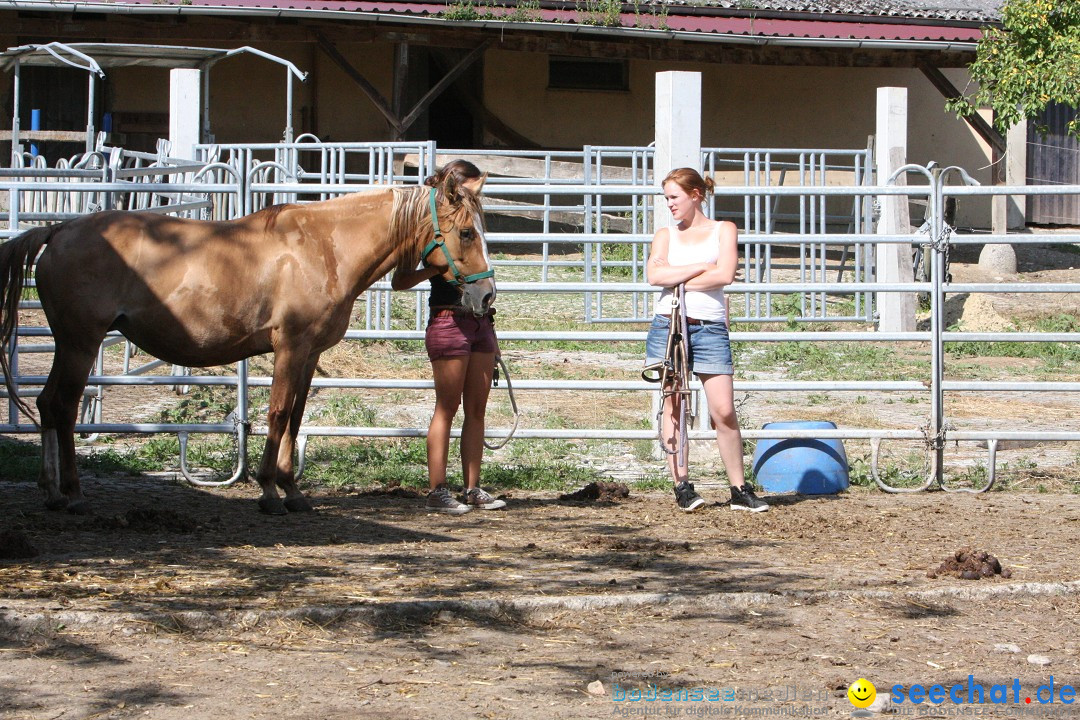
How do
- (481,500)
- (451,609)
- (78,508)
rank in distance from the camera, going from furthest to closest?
(481,500)
(78,508)
(451,609)

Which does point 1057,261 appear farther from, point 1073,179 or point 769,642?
point 769,642

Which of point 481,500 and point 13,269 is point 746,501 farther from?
point 13,269

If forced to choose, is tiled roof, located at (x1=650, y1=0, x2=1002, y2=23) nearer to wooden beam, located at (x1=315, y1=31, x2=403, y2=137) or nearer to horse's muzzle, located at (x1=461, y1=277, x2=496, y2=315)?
wooden beam, located at (x1=315, y1=31, x2=403, y2=137)

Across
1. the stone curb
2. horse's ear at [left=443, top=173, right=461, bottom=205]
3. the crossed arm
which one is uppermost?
horse's ear at [left=443, top=173, right=461, bottom=205]

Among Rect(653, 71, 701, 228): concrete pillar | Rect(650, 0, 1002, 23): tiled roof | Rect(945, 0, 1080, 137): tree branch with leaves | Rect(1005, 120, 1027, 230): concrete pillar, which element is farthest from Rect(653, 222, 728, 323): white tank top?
Rect(1005, 120, 1027, 230): concrete pillar

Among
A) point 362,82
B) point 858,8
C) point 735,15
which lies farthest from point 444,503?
point 858,8

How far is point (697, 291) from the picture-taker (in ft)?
19.6

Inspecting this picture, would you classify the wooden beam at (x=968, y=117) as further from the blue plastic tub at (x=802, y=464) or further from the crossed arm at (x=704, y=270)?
the crossed arm at (x=704, y=270)

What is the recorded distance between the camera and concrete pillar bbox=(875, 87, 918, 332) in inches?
483

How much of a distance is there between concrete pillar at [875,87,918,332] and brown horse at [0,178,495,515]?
7.51 metres

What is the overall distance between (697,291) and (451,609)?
2.33 meters

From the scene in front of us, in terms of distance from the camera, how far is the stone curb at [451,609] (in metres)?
4.04

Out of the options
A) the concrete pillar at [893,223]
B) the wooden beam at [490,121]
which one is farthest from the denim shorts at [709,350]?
the wooden beam at [490,121]

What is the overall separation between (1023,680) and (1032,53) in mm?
11971
